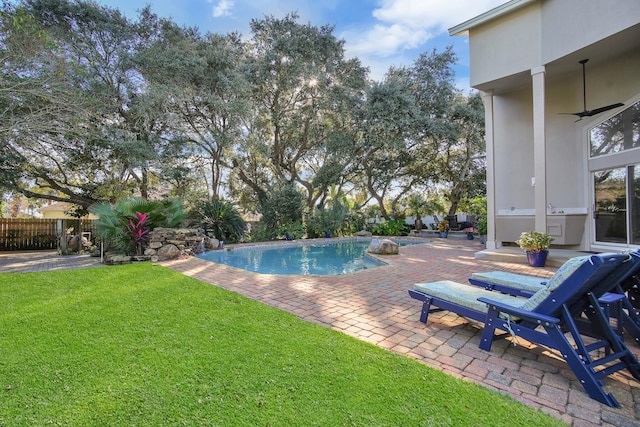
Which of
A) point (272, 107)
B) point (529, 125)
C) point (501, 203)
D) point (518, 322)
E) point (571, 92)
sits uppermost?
point (272, 107)

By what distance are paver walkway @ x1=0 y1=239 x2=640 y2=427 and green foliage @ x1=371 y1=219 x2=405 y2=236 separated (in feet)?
35.3

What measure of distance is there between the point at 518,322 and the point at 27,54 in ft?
36.9

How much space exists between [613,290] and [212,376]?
383 cm

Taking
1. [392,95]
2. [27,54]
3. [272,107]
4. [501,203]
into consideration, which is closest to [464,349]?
[501,203]

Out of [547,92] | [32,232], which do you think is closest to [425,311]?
[547,92]

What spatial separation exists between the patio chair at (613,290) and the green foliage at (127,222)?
8.81 m

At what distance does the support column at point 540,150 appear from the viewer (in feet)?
25.7

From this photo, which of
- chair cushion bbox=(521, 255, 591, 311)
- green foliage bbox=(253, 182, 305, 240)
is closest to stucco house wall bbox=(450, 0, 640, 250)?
chair cushion bbox=(521, 255, 591, 311)

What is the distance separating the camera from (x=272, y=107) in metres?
16.1

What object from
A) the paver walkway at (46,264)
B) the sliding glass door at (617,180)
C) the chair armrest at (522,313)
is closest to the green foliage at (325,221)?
the paver walkway at (46,264)

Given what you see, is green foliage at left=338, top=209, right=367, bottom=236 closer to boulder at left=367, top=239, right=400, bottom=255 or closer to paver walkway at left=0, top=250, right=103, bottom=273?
boulder at left=367, top=239, right=400, bottom=255

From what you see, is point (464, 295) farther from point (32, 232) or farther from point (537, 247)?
point (32, 232)

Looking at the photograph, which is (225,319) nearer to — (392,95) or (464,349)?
(464,349)

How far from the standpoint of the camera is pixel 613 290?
3080 mm
